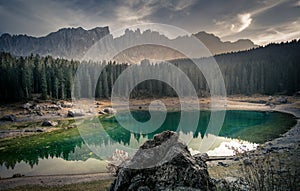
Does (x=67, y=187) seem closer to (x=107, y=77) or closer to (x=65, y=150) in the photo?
(x=65, y=150)

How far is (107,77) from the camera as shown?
107688 millimetres

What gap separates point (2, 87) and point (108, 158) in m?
62.6

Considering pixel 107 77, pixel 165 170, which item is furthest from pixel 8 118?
pixel 165 170

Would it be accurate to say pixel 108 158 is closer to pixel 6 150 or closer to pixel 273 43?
pixel 6 150

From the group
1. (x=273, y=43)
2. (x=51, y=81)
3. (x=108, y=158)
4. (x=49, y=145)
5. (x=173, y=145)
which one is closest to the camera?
(x=173, y=145)

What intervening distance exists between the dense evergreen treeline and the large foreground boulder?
249 ft

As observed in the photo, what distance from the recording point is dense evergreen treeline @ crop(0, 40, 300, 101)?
75875 millimetres

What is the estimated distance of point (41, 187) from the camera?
19.5 meters

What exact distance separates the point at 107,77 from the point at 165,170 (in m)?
103

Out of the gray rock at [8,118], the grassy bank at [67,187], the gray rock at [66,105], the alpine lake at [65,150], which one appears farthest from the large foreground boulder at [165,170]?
the gray rock at [66,105]

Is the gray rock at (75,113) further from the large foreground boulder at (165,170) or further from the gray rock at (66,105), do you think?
the large foreground boulder at (165,170)

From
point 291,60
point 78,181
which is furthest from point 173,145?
point 291,60

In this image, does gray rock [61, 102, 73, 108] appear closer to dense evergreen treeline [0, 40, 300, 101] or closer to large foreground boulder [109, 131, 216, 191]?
dense evergreen treeline [0, 40, 300, 101]

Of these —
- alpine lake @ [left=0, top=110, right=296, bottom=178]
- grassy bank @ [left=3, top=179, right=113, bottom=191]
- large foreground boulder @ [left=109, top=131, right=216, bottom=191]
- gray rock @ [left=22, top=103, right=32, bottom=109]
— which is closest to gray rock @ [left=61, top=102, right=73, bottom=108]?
gray rock @ [left=22, top=103, right=32, bottom=109]
